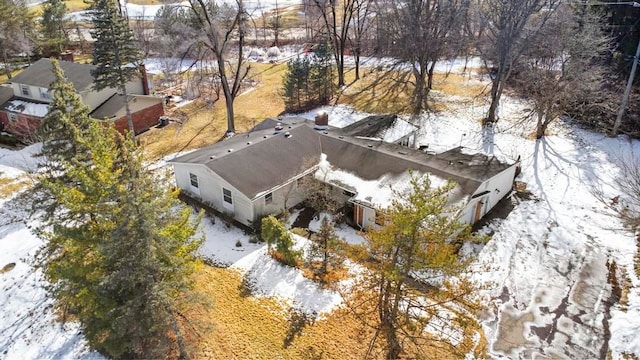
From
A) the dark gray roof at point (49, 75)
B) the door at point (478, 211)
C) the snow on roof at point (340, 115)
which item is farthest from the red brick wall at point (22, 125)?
the door at point (478, 211)

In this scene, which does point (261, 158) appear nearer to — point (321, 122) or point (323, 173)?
point (323, 173)

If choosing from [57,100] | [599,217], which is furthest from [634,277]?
[57,100]

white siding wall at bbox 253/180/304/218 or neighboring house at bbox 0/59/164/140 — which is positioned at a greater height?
neighboring house at bbox 0/59/164/140

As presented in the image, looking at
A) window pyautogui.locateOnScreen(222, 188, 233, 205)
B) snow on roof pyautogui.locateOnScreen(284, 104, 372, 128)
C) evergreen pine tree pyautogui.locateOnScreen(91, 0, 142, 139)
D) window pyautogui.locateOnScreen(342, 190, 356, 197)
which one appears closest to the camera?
window pyautogui.locateOnScreen(222, 188, 233, 205)

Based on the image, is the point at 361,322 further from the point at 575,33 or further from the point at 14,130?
the point at 14,130

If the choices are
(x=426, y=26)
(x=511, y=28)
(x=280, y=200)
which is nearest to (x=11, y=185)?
(x=280, y=200)

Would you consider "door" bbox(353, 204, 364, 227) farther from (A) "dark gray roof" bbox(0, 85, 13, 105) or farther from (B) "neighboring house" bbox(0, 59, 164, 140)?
(A) "dark gray roof" bbox(0, 85, 13, 105)

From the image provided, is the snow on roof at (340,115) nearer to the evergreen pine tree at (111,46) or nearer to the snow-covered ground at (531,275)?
the snow-covered ground at (531,275)

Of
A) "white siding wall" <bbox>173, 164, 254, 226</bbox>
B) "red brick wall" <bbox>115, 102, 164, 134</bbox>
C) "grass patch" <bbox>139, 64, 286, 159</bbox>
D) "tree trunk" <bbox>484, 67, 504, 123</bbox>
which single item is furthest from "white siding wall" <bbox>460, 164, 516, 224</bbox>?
"red brick wall" <bbox>115, 102, 164, 134</bbox>
